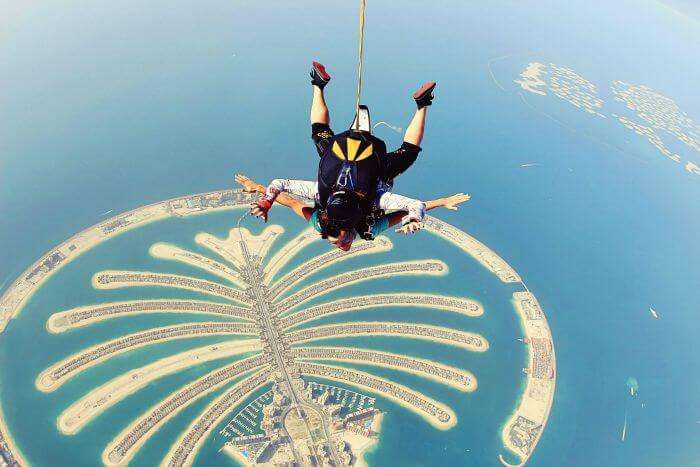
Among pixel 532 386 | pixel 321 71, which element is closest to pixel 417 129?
pixel 321 71

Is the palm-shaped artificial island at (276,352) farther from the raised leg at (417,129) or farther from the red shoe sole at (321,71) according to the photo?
the red shoe sole at (321,71)

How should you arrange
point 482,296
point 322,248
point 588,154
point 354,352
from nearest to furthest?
point 354,352 < point 482,296 < point 322,248 < point 588,154

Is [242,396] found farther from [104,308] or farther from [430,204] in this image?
[430,204]

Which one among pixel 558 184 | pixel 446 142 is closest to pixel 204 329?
pixel 446 142

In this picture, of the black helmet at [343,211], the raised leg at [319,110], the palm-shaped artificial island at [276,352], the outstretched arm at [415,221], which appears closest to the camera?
the black helmet at [343,211]

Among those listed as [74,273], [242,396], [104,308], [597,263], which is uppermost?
[74,273]

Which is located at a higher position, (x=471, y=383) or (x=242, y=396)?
(x=242, y=396)

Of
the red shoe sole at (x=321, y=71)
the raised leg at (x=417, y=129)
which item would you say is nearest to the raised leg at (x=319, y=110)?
the red shoe sole at (x=321, y=71)
